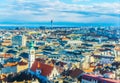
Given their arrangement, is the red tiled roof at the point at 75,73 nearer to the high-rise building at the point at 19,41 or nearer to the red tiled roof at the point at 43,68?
the red tiled roof at the point at 43,68

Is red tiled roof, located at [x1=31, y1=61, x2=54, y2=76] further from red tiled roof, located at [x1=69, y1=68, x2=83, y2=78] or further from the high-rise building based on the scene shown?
the high-rise building

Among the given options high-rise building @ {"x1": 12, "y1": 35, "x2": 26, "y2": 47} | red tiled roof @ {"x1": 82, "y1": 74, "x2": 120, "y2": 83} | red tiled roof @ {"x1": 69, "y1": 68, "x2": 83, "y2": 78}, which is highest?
red tiled roof @ {"x1": 82, "y1": 74, "x2": 120, "y2": 83}

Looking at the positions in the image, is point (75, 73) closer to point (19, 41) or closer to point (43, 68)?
point (43, 68)

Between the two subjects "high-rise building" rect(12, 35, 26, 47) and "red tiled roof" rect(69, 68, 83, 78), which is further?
"high-rise building" rect(12, 35, 26, 47)

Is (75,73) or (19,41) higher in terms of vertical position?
(75,73)

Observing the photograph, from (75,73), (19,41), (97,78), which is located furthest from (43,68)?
(19,41)

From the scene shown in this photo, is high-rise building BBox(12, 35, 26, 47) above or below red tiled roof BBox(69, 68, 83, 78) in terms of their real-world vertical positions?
below

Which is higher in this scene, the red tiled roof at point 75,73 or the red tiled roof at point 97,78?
the red tiled roof at point 97,78

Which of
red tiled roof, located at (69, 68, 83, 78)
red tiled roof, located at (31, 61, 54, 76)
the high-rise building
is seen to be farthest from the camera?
the high-rise building

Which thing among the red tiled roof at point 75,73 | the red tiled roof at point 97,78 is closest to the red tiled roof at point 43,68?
the red tiled roof at point 75,73

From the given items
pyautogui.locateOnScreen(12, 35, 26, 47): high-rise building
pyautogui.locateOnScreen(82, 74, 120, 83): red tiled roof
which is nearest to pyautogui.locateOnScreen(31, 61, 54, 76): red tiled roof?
pyautogui.locateOnScreen(82, 74, 120, 83): red tiled roof

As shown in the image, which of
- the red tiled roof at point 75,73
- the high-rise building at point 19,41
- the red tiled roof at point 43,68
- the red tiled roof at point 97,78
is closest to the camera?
the red tiled roof at point 97,78
